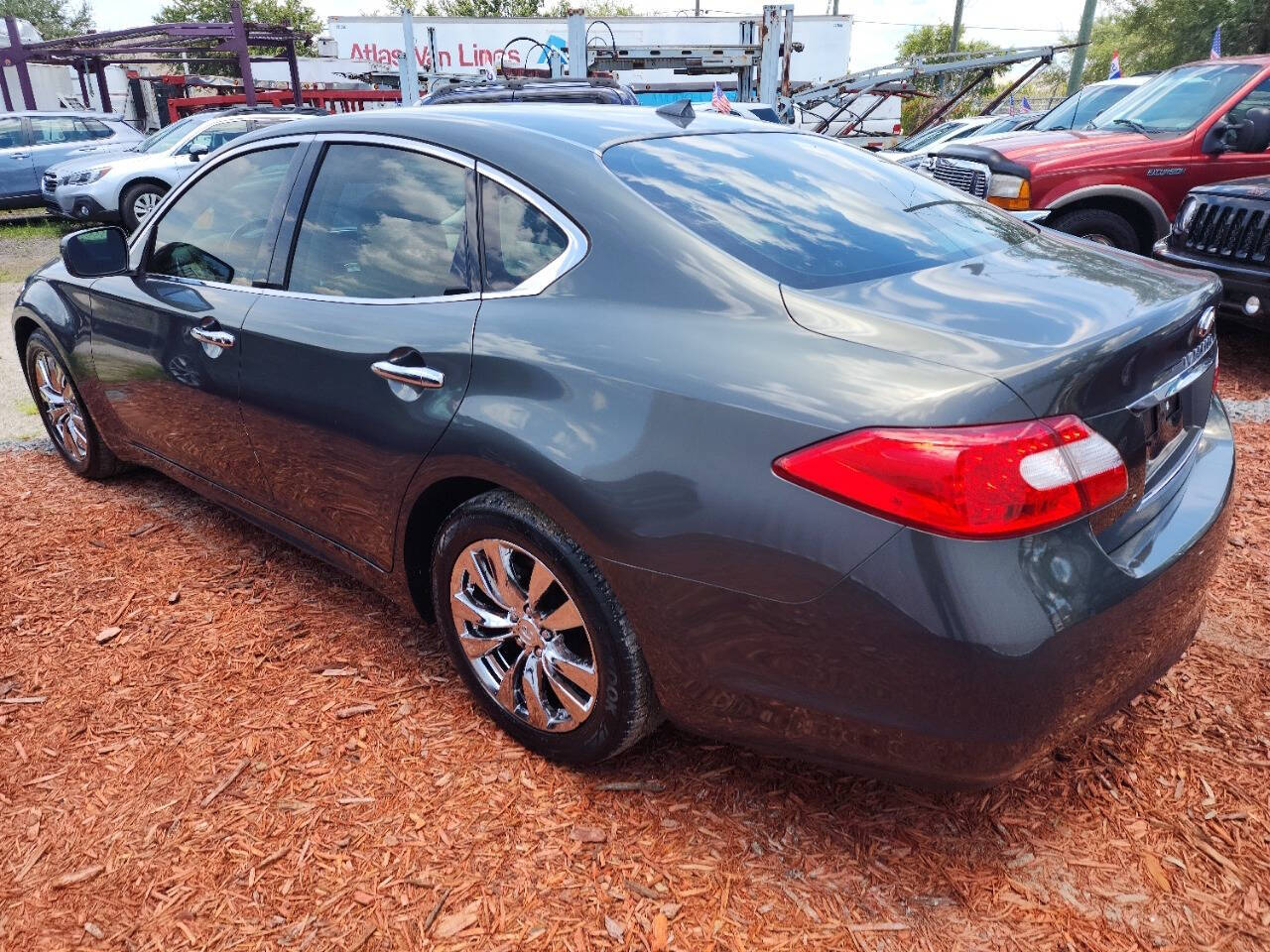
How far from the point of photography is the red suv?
664 cm

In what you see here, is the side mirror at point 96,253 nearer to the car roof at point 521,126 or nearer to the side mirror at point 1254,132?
the car roof at point 521,126

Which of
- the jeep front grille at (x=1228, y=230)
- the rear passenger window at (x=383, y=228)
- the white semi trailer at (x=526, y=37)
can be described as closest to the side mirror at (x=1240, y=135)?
the jeep front grille at (x=1228, y=230)

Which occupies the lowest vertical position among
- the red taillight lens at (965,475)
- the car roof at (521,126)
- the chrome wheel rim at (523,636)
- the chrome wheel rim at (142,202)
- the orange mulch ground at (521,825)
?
the chrome wheel rim at (142,202)

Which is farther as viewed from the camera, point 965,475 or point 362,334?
point 362,334

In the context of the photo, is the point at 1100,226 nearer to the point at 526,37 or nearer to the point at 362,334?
the point at 362,334

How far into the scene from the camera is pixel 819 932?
1954 mm

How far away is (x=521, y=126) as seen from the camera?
8.32 feet

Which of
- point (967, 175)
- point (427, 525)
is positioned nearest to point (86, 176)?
point (967, 175)

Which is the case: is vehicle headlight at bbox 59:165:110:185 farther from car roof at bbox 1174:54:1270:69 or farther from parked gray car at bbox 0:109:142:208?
car roof at bbox 1174:54:1270:69

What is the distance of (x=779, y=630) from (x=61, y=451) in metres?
4.20

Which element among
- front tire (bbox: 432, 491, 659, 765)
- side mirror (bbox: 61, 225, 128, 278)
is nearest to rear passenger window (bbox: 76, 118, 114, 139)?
side mirror (bbox: 61, 225, 128, 278)

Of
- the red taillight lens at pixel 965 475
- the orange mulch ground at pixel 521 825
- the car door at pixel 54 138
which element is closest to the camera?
the red taillight lens at pixel 965 475

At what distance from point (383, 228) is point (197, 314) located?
90cm

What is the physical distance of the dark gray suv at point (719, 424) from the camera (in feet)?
5.55
